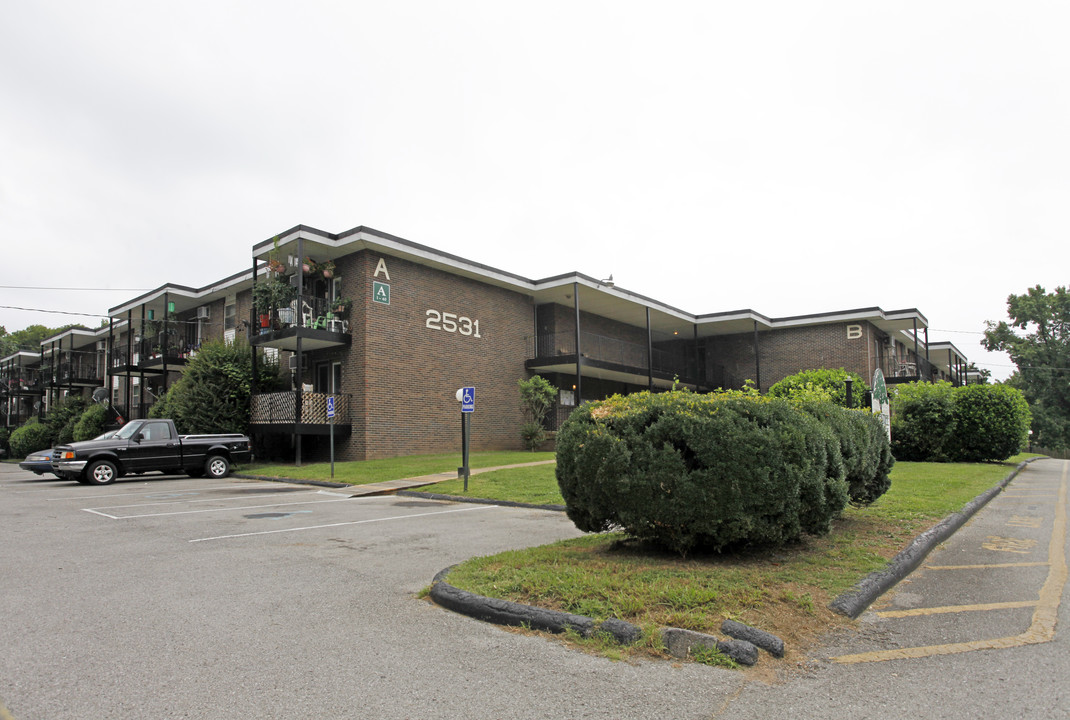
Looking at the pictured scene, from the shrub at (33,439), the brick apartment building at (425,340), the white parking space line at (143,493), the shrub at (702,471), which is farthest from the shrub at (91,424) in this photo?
the shrub at (702,471)

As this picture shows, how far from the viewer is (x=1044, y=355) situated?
48875 mm

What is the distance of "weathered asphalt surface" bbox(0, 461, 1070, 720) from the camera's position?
11.2 feet

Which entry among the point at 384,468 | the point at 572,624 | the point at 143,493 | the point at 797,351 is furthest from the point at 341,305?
the point at 797,351

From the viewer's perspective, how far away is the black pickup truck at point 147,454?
1773 centimetres

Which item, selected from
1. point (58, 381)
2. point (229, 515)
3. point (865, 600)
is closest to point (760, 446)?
point (865, 600)

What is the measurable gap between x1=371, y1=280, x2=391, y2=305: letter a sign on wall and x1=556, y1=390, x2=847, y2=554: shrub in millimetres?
16584

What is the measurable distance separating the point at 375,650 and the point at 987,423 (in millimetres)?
22097

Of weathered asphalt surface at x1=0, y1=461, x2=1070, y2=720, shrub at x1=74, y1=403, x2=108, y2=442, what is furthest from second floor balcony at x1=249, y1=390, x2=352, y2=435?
shrub at x1=74, y1=403, x2=108, y2=442

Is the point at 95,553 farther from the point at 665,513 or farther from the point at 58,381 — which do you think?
the point at 58,381

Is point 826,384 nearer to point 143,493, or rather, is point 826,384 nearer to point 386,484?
point 386,484

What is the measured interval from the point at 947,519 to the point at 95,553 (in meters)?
10.2

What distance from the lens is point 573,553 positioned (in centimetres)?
654

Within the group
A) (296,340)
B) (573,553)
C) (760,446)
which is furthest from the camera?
(296,340)

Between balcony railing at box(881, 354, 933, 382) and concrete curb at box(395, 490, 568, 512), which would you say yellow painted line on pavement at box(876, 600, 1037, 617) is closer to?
concrete curb at box(395, 490, 568, 512)
